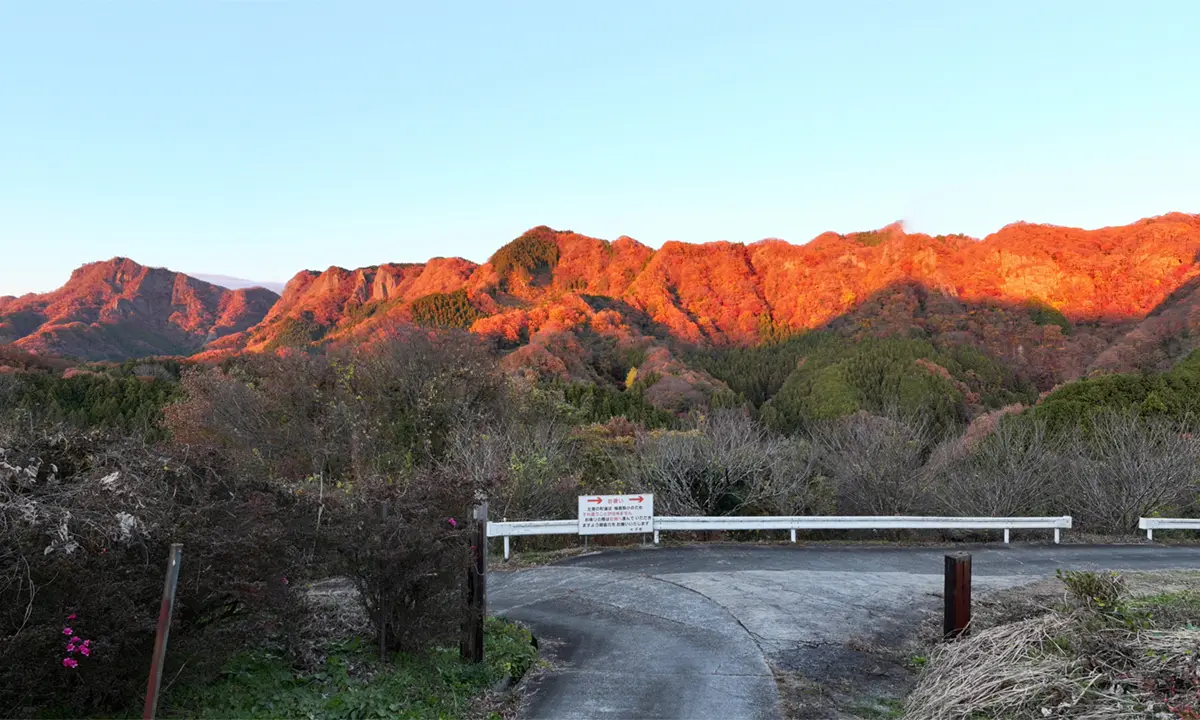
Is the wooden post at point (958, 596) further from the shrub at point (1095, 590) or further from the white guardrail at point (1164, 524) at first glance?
the white guardrail at point (1164, 524)

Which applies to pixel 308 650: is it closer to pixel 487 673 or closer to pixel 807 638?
pixel 487 673

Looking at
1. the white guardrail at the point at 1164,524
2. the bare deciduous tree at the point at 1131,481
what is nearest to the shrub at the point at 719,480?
the white guardrail at the point at 1164,524

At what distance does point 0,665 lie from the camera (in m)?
4.72

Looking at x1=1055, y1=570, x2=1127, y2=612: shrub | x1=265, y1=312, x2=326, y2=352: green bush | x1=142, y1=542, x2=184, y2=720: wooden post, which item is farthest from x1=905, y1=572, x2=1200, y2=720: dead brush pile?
x1=265, y1=312, x2=326, y2=352: green bush

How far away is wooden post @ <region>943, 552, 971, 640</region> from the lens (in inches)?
308

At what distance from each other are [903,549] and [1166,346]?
9378 centimetres

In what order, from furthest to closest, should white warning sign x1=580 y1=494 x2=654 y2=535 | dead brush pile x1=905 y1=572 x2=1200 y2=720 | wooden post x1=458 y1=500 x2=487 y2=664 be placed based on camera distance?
white warning sign x1=580 y1=494 x2=654 y2=535 < wooden post x1=458 y1=500 x2=487 y2=664 < dead brush pile x1=905 y1=572 x2=1200 y2=720

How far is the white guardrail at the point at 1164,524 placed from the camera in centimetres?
1711

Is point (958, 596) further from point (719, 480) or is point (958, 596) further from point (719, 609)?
point (719, 480)

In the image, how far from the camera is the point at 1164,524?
17.2 meters

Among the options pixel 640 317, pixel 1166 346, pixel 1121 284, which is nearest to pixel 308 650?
pixel 1166 346

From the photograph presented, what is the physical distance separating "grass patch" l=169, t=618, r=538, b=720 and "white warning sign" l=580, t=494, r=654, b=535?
600 centimetres

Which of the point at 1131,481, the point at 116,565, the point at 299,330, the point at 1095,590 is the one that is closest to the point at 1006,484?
the point at 1131,481

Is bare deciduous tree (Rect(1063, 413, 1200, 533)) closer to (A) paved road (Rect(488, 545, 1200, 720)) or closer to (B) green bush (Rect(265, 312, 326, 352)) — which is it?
(A) paved road (Rect(488, 545, 1200, 720))
